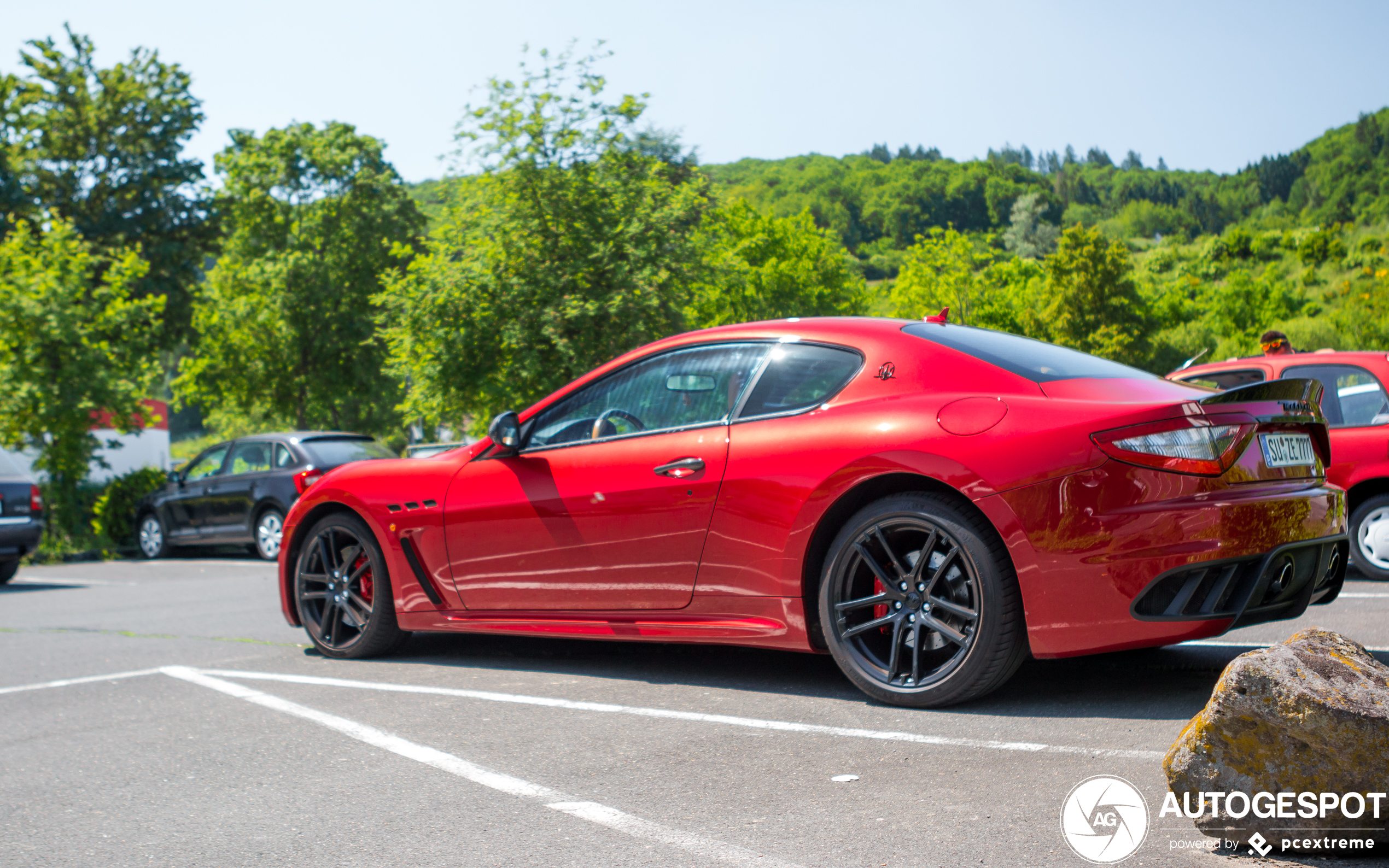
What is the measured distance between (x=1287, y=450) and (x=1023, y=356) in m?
0.98

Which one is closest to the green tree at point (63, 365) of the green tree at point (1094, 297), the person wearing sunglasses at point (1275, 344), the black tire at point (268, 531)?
the black tire at point (268, 531)

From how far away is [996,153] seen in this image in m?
156

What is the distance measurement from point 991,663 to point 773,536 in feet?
3.07

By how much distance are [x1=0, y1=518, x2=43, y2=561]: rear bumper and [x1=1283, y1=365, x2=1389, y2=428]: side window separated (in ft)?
41.4

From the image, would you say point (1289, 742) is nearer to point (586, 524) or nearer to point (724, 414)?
point (724, 414)

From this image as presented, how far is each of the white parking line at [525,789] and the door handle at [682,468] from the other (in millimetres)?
1408

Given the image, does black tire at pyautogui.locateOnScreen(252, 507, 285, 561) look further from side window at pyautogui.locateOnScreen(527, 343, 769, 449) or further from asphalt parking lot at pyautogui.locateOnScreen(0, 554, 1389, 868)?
side window at pyautogui.locateOnScreen(527, 343, 769, 449)

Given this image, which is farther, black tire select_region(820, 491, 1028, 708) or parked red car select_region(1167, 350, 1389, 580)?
parked red car select_region(1167, 350, 1389, 580)

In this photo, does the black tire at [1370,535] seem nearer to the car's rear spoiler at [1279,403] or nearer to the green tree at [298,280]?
the car's rear spoiler at [1279,403]

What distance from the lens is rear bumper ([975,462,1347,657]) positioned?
363cm

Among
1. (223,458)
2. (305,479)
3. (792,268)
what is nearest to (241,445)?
(223,458)

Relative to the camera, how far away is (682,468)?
15.1ft

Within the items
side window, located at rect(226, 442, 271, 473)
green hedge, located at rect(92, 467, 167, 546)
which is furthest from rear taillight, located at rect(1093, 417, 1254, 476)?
green hedge, located at rect(92, 467, 167, 546)

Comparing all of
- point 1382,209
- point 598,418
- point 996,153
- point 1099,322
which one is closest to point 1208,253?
point 1382,209
